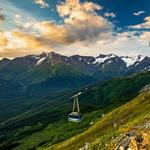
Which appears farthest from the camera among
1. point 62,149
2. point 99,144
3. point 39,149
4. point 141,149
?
Result: point 39,149

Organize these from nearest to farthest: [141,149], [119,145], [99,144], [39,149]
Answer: [141,149] → [119,145] → [99,144] → [39,149]

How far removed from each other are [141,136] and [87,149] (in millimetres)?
31097

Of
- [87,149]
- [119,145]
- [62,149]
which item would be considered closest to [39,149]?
[62,149]

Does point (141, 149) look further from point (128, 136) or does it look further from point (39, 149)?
point (39, 149)

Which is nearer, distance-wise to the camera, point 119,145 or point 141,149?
point 141,149

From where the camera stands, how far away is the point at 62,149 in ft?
441

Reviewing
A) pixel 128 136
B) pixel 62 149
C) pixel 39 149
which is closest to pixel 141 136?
pixel 128 136

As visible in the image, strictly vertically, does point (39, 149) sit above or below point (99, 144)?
below

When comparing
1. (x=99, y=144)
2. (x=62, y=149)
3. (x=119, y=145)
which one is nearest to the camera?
(x=119, y=145)

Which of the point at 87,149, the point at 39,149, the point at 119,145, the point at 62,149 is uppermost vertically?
the point at 119,145

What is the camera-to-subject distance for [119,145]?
61.8 metres

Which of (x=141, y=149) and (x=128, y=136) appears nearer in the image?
(x=141, y=149)

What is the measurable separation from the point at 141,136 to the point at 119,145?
441cm

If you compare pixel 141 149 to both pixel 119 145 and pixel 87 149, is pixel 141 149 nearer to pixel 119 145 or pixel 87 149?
pixel 119 145
